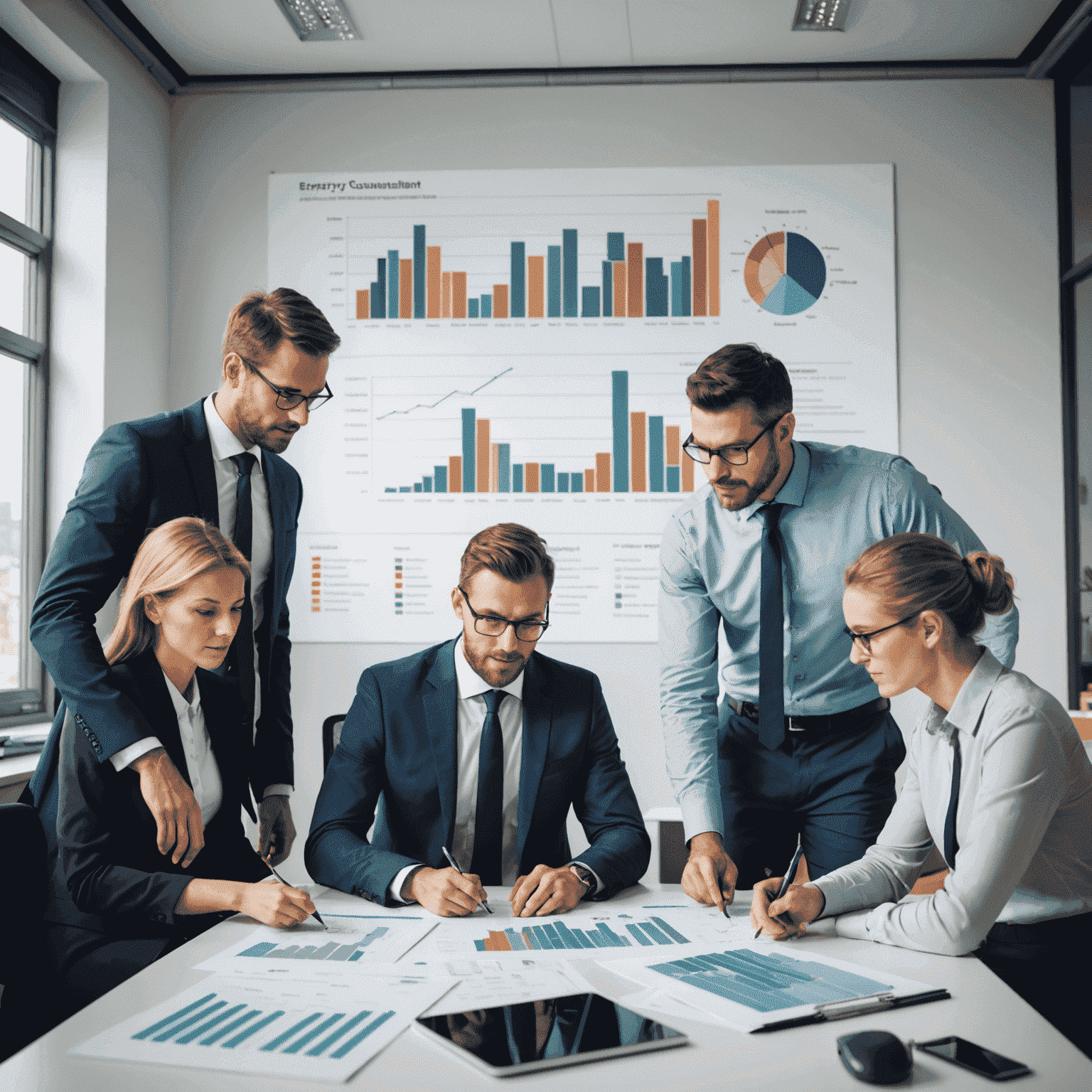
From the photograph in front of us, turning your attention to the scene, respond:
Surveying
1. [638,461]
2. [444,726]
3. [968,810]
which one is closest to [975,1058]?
[968,810]

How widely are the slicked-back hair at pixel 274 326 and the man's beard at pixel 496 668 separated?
739mm

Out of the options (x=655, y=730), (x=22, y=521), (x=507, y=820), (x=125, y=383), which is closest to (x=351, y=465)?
(x=125, y=383)

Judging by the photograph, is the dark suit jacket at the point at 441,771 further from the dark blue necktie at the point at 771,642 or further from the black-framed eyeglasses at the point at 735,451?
the black-framed eyeglasses at the point at 735,451

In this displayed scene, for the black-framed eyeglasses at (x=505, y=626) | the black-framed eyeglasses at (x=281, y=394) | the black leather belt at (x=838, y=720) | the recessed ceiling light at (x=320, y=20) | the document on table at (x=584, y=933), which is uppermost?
the recessed ceiling light at (x=320, y=20)


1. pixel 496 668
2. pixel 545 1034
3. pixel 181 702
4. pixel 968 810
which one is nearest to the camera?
pixel 545 1034

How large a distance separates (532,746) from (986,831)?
848 millimetres

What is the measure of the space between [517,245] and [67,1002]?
292cm

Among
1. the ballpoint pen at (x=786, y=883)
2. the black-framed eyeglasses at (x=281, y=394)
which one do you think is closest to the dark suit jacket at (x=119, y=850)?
the black-framed eyeglasses at (x=281, y=394)

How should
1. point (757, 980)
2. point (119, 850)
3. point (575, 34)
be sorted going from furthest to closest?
1. point (575, 34)
2. point (119, 850)
3. point (757, 980)

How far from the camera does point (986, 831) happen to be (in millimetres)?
1390

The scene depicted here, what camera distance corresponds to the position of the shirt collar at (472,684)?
1976 millimetres

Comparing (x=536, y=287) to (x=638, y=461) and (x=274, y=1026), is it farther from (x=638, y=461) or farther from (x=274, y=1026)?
(x=274, y=1026)

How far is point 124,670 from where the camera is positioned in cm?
177

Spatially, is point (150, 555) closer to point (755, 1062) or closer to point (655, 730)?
point (755, 1062)
